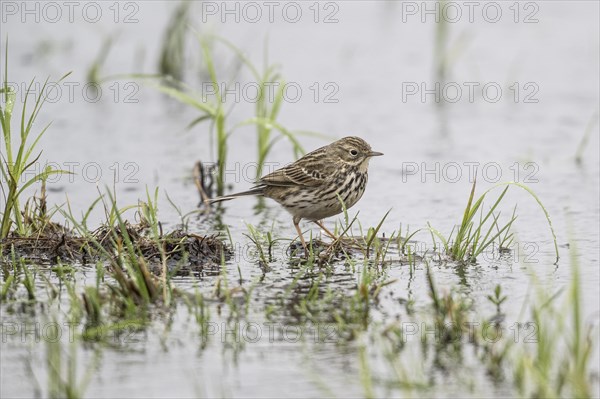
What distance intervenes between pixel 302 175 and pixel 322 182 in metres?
0.23

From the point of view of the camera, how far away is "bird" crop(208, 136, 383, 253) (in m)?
10.5

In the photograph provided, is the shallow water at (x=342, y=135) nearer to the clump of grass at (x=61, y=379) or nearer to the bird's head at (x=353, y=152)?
the clump of grass at (x=61, y=379)

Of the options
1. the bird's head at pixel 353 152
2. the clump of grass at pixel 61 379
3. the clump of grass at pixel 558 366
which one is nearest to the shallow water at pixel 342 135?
the clump of grass at pixel 558 366

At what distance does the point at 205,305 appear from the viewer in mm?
8156

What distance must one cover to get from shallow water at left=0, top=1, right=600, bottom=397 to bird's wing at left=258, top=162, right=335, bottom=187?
20.1 inches

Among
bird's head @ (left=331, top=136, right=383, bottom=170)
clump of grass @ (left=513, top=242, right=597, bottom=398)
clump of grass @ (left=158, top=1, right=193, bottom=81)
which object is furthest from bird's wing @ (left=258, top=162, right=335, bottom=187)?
clump of grass @ (left=158, top=1, right=193, bottom=81)

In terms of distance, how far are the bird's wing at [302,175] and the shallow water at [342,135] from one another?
1.67ft

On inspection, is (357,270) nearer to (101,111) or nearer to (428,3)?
(101,111)

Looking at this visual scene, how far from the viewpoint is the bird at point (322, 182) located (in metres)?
10.5

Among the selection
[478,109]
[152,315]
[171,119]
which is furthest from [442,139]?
[152,315]

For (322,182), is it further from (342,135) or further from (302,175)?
(342,135)

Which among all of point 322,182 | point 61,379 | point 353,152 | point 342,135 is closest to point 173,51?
point 342,135

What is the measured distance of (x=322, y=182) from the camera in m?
10.5

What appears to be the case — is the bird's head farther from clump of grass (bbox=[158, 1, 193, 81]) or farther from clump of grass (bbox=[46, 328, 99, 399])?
clump of grass (bbox=[158, 1, 193, 81])
